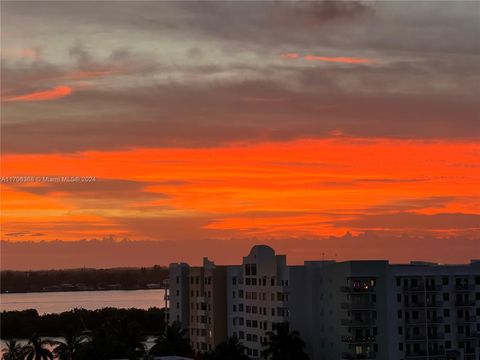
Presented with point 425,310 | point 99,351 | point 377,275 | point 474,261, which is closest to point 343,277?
point 377,275

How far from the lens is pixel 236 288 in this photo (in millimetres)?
144875

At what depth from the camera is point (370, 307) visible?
121m

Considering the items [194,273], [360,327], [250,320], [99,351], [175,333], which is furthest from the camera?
[194,273]

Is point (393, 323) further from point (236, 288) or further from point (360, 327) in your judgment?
point (236, 288)

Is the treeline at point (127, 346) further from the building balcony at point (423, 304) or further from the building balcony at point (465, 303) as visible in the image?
the building balcony at point (465, 303)

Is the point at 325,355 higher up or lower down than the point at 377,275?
lower down

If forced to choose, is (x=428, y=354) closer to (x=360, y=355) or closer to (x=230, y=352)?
(x=360, y=355)

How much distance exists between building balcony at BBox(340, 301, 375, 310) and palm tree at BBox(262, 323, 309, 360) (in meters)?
7.18

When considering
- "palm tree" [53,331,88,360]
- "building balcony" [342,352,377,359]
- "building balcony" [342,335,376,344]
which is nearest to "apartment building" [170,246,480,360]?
"building balcony" [342,352,377,359]

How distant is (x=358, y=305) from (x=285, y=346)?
10.7 meters

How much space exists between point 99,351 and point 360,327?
110 feet

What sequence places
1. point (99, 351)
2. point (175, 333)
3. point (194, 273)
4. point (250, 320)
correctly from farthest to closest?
point (194, 273), point (250, 320), point (175, 333), point (99, 351)

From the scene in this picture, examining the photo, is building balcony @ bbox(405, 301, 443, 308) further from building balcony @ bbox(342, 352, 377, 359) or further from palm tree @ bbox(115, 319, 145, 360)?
palm tree @ bbox(115, 319, 145, 360)

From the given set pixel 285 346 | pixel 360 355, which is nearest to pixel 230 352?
pixel 285 346
